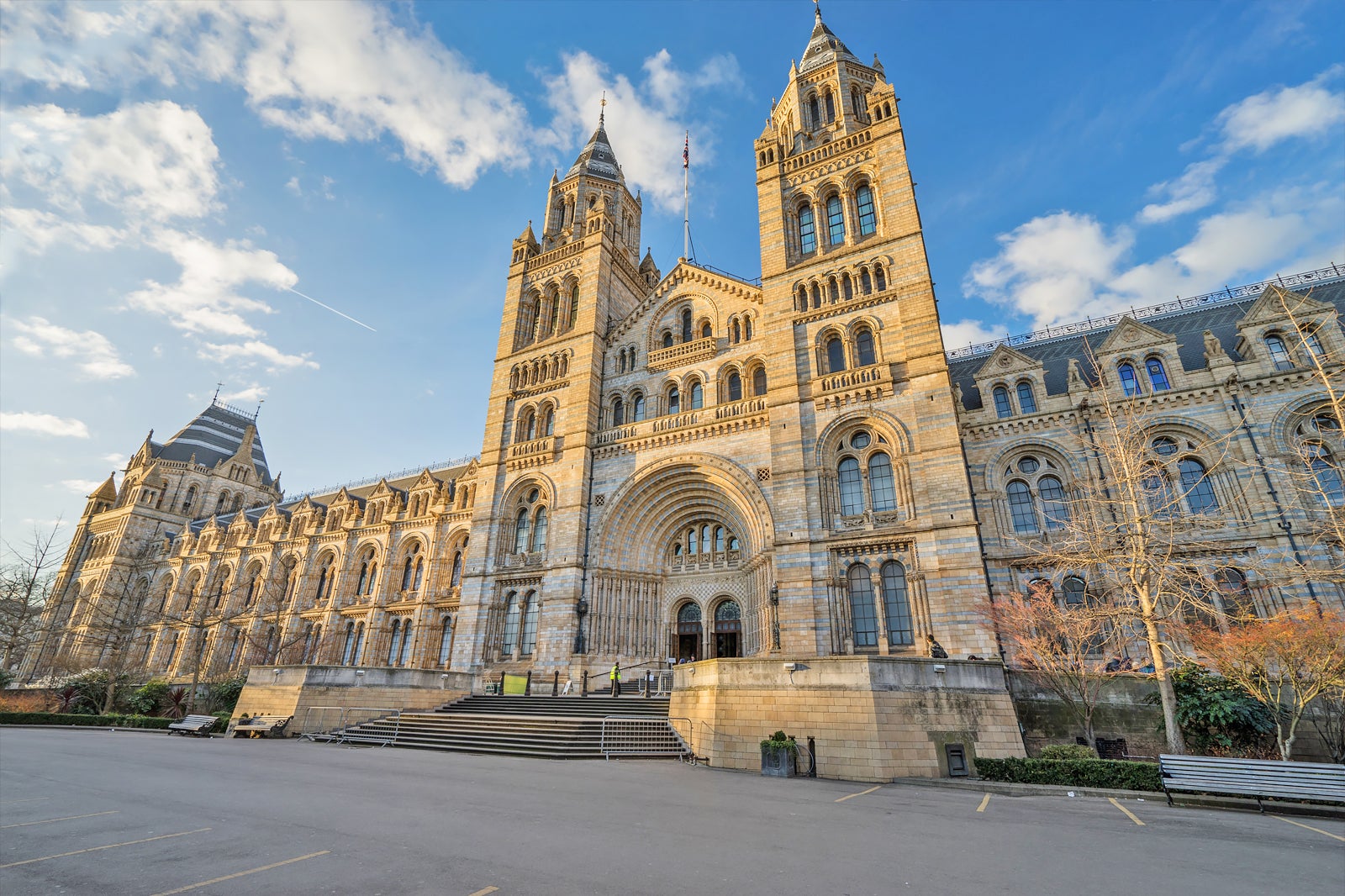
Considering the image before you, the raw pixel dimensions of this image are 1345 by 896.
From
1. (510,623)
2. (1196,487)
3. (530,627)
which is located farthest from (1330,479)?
(510,623)

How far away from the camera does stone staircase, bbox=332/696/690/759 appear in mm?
16500

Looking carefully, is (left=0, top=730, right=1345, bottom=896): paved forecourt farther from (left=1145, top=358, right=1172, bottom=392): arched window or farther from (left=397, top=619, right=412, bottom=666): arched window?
(left=397, top=619, right=412, bottom=666): arched window

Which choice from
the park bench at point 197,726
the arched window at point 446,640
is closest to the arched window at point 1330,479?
the park bench at point 197,726

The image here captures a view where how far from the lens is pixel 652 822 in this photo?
751 cm

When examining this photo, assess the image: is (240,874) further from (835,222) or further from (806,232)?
(835,222)

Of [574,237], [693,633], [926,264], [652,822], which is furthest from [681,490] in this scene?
[652,822]

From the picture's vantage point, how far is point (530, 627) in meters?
27.2

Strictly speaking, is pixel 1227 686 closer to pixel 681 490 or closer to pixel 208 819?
→ pixel 681 490

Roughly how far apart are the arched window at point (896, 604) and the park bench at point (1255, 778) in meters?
10.1

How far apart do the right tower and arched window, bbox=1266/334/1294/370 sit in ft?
39.3

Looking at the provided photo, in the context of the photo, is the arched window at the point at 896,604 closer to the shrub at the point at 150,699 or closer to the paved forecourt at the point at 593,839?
the paved forecourt at the point at 593,839

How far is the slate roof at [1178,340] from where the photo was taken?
2394 centimetres

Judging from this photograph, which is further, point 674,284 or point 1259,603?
point 674,284

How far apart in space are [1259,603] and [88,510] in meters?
89.0
